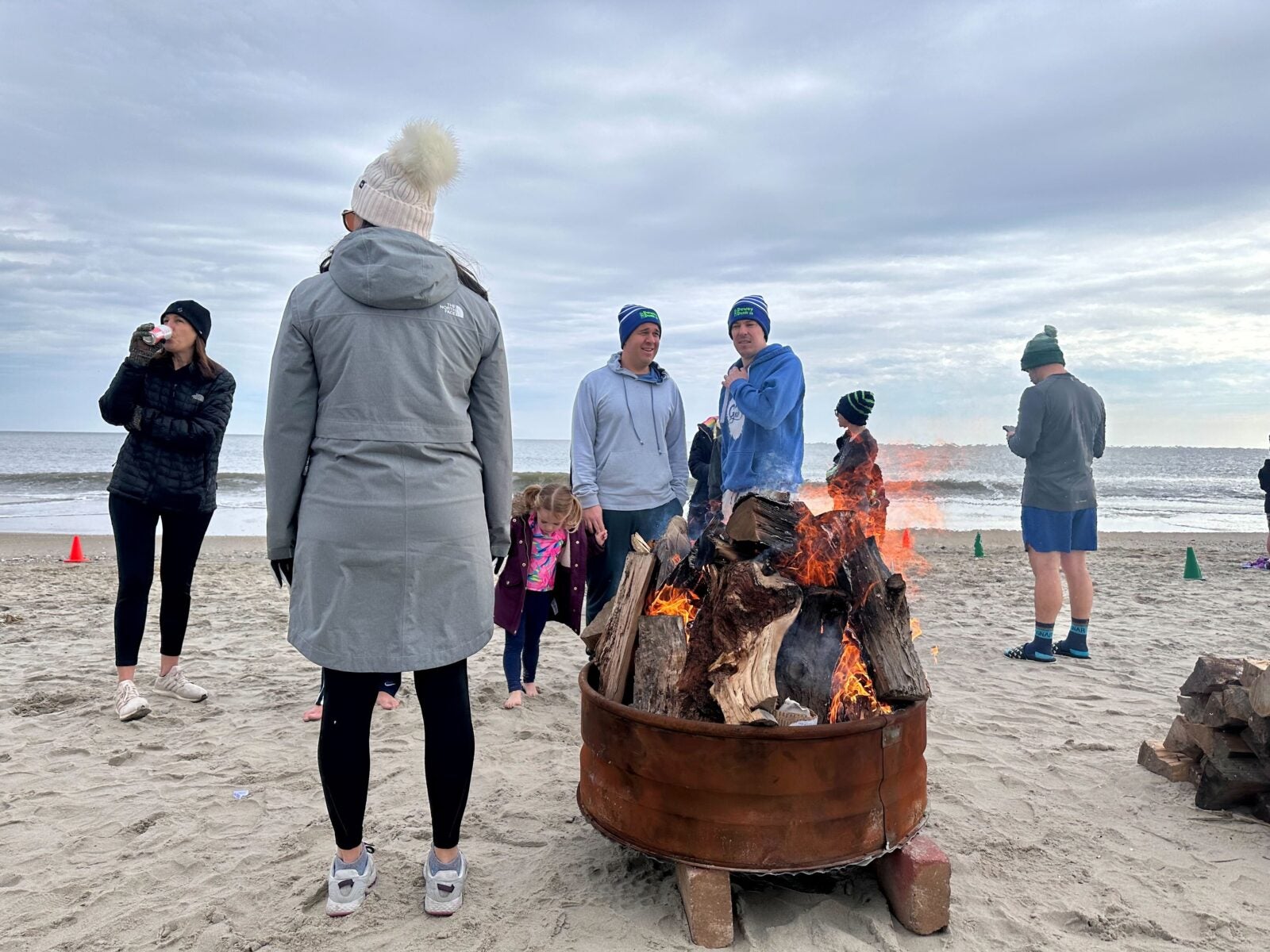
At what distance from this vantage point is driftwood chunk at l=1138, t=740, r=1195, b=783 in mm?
3658

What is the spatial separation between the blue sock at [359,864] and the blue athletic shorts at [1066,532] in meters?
4.88

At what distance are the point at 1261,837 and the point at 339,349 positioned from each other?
379cm

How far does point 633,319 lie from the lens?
4.89m

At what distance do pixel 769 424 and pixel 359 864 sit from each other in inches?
109

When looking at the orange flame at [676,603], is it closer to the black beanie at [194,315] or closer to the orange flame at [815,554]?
the orange flame at [815,554]

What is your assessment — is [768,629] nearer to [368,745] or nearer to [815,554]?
[815,554]

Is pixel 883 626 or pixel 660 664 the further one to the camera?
pixel 883 626

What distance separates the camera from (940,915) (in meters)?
2.54

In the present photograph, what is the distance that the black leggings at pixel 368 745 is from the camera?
2504 millimetres

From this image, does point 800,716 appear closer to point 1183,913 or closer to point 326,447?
point 1183,913

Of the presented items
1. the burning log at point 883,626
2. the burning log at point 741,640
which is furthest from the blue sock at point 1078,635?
the burning log at point 741,640

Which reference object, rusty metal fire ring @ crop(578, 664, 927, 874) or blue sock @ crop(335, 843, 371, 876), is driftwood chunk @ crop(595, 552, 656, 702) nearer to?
rusty metal fire ring @ crop(578, 664, 927, 874)

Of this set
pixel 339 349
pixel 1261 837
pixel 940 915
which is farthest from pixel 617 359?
pixel 1261 837

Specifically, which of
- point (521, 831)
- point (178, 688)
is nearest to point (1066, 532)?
point (521, 831)
